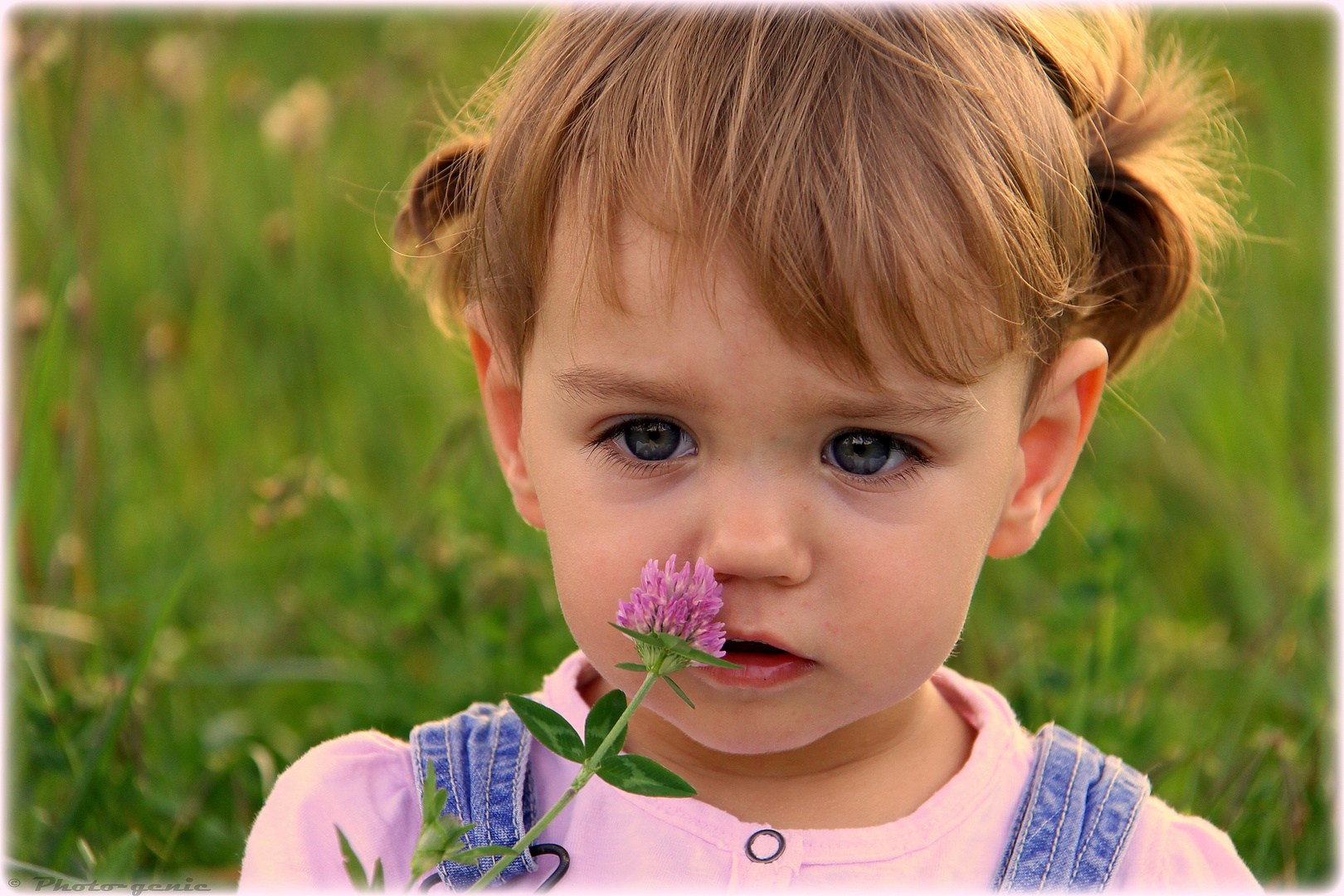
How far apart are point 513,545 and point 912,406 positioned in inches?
39.3

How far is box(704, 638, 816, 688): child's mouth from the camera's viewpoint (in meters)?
1.35

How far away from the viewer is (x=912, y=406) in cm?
133

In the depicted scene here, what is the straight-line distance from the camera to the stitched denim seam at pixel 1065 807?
1491mm

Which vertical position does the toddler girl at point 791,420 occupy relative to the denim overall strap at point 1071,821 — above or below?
above

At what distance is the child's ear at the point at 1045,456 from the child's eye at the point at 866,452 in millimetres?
237

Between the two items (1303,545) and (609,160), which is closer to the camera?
(609,160)

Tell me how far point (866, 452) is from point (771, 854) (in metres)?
0.45

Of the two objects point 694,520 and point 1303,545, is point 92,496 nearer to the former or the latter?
point 694,520

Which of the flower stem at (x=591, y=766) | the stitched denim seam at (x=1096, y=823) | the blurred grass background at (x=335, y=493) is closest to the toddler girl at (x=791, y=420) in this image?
the stitched denim seam at (x=1096, y=823)

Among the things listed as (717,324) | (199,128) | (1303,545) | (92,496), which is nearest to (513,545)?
(92,496)

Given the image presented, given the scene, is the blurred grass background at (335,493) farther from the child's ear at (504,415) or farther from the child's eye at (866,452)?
the child's eye at (866,452)

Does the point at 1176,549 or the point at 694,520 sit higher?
the point at 694,520

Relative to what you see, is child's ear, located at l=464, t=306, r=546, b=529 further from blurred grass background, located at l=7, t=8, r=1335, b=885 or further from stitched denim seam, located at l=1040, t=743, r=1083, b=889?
stitched denim seam, located at l=1040, t=743, r=1083, b=889

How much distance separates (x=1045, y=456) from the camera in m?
1.60
